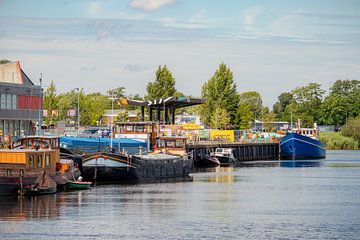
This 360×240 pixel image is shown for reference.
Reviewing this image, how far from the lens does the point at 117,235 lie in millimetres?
46062

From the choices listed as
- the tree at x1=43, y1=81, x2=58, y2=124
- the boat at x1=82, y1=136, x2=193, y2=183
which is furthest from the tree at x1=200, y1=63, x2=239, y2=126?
the boat at x1=82, y1=136, x2=193, y2=183

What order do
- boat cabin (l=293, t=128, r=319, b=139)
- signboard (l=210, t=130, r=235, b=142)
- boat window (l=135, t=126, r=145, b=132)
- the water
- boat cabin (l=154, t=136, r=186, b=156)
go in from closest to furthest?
the water, boat cabin (l=154, t=136, r=186, b=156), boat window (l=135, t=126, r=145, b=132), signboard (l=210, t=130, r=235, b=142), boat cabin (l=293, t=128, r=319, b=139)

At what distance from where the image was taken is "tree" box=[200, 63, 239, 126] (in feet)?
607

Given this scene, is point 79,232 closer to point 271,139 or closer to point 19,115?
point 19,115

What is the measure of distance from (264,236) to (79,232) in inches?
411

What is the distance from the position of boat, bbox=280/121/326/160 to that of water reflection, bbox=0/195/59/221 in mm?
96894

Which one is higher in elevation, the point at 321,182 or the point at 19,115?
the point at 19,115

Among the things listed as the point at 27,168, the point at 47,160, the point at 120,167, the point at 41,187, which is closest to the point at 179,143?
the point at 120,167

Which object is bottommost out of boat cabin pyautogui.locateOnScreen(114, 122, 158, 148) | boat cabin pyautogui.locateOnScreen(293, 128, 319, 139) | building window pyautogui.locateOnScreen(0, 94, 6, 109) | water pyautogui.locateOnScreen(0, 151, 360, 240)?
water pyautogui.locateOnScreen(0, 151, 360, 240)

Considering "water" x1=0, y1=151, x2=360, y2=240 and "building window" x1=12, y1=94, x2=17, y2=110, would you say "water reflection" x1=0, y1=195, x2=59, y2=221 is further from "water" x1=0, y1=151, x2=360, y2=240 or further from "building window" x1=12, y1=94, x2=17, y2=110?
"building window" x1=12, y1=94, x2=17, y2=110

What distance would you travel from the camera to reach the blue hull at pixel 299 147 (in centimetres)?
15475

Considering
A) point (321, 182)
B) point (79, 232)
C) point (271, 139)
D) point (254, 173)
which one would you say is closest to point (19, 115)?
point (254, 173)

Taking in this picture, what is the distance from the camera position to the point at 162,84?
589 ft

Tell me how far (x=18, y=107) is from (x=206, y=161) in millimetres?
30767
